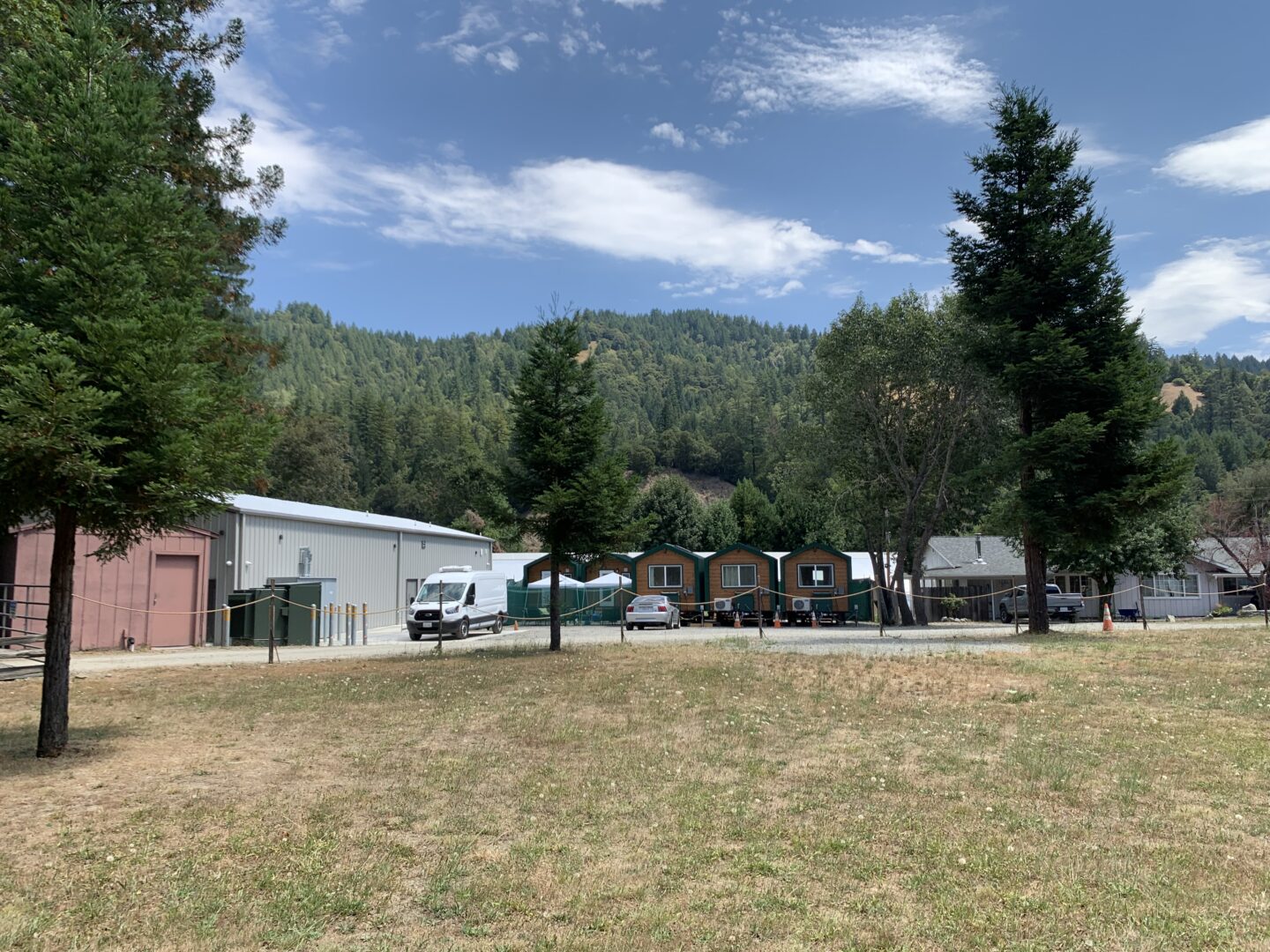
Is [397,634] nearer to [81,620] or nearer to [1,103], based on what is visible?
[81,620]

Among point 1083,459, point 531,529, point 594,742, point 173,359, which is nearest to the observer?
point 173,359

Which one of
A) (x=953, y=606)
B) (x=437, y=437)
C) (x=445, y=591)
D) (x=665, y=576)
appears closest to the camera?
(x=445, y=591)

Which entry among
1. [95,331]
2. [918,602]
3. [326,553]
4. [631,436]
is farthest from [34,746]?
[631,436]

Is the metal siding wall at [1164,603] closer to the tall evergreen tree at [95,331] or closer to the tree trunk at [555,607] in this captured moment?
the tree trunk at [555,607]

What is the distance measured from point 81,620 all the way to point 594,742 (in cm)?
2069

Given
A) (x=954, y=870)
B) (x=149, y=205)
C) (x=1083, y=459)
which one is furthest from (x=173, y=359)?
(x=1083, y=459)

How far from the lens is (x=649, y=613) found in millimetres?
36281

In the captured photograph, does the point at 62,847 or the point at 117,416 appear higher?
the point at 117,416

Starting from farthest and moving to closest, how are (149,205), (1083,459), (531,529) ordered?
(1083,459) < (531,529) < (149,205)

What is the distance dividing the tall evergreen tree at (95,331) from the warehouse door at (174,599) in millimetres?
18104

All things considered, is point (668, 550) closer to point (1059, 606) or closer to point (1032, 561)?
point (1059, 606)

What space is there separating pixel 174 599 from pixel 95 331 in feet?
69.4

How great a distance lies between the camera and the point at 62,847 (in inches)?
234

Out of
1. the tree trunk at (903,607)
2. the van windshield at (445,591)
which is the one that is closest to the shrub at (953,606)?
the tree trunk at (903,607)
